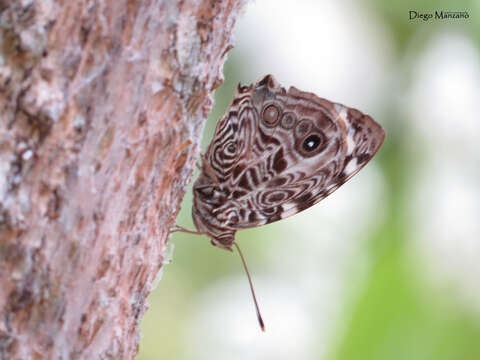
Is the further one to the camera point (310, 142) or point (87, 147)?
point (310, 142)

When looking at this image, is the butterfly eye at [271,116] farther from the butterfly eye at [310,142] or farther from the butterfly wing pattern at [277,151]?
the butterfly eye at [310,142]

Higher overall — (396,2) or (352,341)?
(396,2)

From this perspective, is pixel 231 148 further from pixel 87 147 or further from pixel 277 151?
pixel 87 147

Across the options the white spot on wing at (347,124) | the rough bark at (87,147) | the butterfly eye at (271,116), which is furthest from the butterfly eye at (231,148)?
the rough bark at (87,147)

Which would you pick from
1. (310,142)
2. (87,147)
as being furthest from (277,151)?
(87,147)

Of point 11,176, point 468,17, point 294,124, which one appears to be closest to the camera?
point 11,176

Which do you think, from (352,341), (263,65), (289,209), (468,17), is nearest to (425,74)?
(468,17)

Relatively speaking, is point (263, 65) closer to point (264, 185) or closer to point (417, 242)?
point (417, 242)
